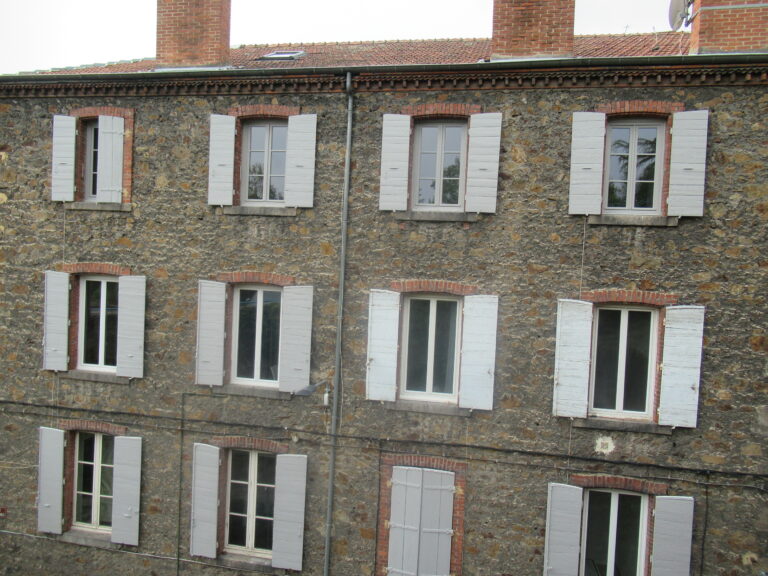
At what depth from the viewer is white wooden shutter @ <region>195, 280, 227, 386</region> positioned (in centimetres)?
895

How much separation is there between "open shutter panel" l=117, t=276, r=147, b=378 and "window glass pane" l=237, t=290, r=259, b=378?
158cm

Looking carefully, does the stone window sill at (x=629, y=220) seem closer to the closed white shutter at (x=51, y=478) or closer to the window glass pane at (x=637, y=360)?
the window glass pane at (x=637, y=360)

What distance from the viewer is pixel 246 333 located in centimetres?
923

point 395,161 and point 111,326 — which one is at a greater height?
point 395,161

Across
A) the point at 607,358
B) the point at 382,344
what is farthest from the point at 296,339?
the point at 607,358

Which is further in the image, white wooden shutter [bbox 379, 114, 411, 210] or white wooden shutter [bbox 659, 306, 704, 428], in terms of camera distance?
white wooden shutter [bbox 379, 114, 411, 210]

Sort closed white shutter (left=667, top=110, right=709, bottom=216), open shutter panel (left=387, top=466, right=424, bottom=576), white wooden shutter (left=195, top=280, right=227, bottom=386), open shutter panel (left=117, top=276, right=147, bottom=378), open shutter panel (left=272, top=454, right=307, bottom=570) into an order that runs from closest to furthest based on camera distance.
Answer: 1. closed white shutter (left=667, top=110, right=709, bottom=216)
2. open shutter panel (left=387, top=466, right=424, bottom=576)
3. open shutter panel (left=272, top=454, right=307, bottom=570)
4. white wooden shutter (left=195, top=280, right=227, bottom=386)
5. open shutter panel (left=117, top=276, right=147, bottom=378)

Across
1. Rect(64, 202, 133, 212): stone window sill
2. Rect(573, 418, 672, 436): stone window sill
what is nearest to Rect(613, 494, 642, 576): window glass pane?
Rect(573, 418, 672, 436): stone window sill

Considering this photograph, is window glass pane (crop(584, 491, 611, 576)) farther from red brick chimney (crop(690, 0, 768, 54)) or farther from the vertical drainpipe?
red brick chimney (crop(690, 0, 768, 54))

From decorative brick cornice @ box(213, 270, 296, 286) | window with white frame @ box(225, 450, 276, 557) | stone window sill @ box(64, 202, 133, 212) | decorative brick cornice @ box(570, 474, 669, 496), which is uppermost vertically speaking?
stone window sill @ box(64, 202, 133, 212)

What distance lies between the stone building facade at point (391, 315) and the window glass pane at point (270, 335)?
0.04 metres

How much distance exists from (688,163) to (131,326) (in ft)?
28.9

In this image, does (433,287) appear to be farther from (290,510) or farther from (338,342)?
(290,510)

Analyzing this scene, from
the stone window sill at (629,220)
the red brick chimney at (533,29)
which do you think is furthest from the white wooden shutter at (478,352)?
the red brick chimney at (533,29)
